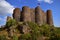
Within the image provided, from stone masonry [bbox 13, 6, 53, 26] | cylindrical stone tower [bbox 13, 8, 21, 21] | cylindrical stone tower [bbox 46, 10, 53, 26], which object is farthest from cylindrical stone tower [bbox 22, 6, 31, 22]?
cylindrical stone tower [bbox 46, 10, 53, 26]

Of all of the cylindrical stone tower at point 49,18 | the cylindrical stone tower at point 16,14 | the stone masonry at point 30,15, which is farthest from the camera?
the cylindrical stone tower at point 49,18

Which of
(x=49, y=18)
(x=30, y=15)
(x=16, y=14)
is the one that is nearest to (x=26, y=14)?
(x=30, y=15)

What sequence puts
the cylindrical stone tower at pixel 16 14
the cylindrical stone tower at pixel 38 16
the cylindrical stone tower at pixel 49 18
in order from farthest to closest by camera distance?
the cylindrical stone tower at pixel 49 18 < the cylindrical stone tower at pixel 38 16 < the cylindrical stone tower at pixel 16 14

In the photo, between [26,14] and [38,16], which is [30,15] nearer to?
[26,14]

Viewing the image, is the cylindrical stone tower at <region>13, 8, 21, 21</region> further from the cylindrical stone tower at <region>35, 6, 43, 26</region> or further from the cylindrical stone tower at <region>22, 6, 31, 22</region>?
the cylindrical stone tower at <region>35, 6, 43, 26</region>

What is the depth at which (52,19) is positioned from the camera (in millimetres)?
83812

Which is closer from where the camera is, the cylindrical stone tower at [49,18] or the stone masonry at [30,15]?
the stone masonry at [30,15]

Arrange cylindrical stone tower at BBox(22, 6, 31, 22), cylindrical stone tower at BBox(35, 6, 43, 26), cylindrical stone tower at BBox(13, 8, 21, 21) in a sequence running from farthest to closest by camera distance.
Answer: cylindrical stone tower at BBox(35, 6, 43, 26), cylindrical stone tower at BBox(13, 8, 21, 21), cylindrical stone tower at BBox(22, 6, 31, 22)

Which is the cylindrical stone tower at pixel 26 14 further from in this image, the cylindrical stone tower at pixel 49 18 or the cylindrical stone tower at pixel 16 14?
the cylindrical stone tower at pixel 49 18

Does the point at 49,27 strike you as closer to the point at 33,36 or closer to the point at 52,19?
the point at 52,19

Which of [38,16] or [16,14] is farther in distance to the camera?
[38,16]

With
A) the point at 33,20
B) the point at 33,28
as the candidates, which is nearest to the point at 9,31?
the point at 33,28

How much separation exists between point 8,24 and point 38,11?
1345cm

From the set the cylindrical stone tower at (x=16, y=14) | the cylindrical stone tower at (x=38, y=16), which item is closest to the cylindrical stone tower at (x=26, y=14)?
the cylindrical stone tower at (x=16, y=14)
